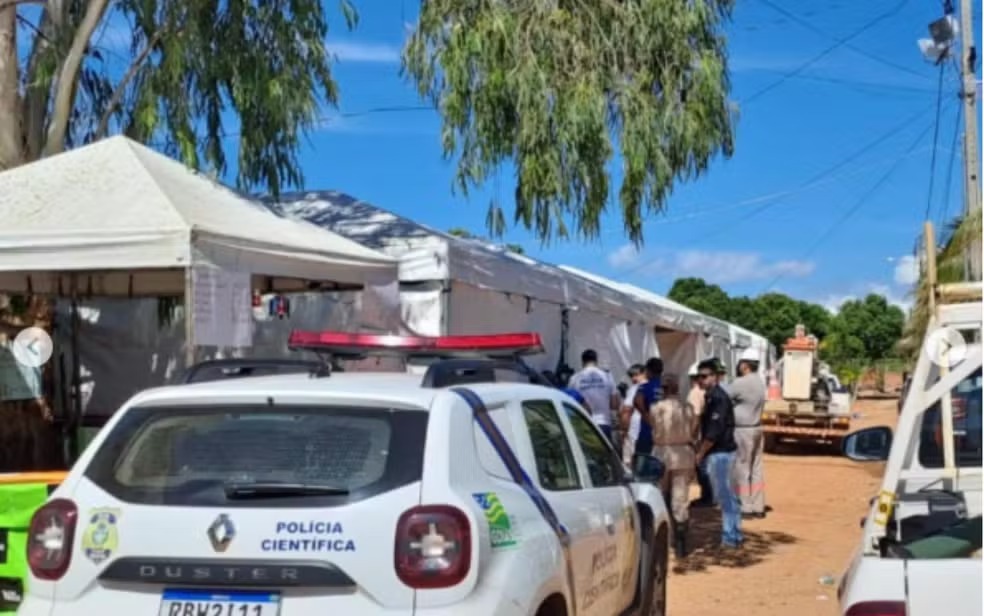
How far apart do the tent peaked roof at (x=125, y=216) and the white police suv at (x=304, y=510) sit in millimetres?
3467

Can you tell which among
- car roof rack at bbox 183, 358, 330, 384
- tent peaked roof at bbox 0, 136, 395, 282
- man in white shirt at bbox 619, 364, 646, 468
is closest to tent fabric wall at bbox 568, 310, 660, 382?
man in white shirt at bbox 619, 364, 646, 468

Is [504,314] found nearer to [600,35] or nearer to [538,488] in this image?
[600,35]

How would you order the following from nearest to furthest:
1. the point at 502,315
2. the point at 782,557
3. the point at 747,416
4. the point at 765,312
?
the point at 782,557
the point at 747,416
the point at 502,315
the point at 765,312

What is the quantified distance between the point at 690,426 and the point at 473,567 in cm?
709

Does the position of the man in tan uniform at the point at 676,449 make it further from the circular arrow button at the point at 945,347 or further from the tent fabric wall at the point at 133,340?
the circular arrow button at the point at 945,347

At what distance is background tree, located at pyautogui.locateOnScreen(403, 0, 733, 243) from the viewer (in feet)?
31.3

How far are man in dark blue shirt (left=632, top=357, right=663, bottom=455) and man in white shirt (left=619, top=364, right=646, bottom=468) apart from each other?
73 millimetres

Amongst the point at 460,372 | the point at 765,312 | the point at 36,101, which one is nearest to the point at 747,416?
the point at 36,101

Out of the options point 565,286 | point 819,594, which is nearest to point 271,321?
point 565,286

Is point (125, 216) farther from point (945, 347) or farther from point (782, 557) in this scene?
Result: point (782, 557)

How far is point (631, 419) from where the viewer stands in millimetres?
12797

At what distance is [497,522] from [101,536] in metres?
1.35

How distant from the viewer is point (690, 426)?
1066 centimetres

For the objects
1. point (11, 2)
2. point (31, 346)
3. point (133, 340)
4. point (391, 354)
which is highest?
point (11, 2)
